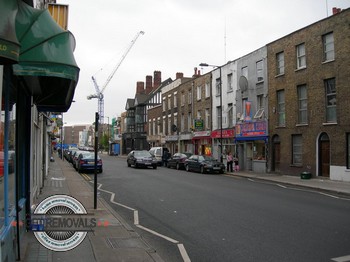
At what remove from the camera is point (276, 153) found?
27.4 m

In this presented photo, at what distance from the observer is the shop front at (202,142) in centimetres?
3909

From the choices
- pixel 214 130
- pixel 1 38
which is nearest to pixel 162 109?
pixel 214 130

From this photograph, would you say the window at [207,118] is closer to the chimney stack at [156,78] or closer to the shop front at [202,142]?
the shop front at [202,142]

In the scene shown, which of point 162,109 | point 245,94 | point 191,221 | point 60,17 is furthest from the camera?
point 162,109

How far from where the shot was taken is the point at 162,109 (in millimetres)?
57062

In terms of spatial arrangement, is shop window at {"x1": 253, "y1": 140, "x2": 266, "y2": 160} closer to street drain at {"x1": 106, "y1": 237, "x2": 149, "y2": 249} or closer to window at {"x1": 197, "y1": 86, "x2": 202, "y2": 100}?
window at {"x1": 197, "y1": 86, "x2": 202, "y2": 100}

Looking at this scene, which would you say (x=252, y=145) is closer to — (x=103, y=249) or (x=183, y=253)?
(x=183, y=253)

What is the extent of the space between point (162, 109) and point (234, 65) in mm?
24645

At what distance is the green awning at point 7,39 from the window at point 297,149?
23441 millimetres

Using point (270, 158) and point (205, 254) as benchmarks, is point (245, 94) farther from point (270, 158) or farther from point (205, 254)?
point (205, 254)

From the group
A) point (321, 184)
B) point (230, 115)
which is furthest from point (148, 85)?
point (321, 184)

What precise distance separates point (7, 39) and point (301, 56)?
79.4ft

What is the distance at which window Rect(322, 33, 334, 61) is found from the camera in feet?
73.4

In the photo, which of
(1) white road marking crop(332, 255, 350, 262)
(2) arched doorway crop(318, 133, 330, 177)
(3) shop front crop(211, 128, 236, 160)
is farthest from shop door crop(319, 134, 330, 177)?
(1) white road marking crop(332, 255, 350, 262)
